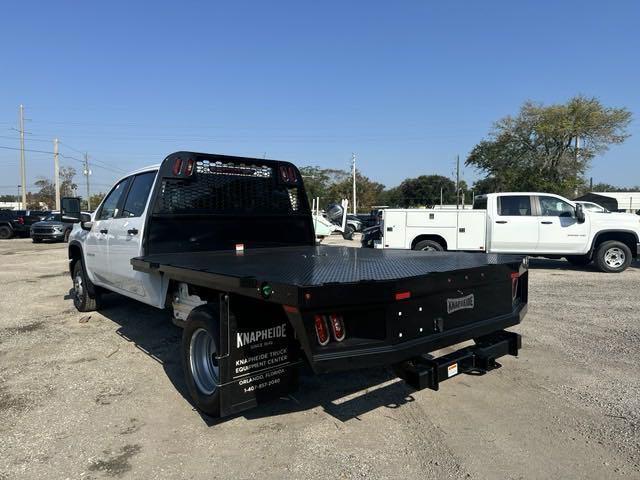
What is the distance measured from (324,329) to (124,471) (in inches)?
61.2

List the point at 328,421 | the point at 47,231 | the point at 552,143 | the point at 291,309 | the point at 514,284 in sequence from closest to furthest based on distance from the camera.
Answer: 1. the point at 291,309
2. the point at 328,421
3. the point at 514,284
4. the point at 47,231
5. the point at 552,143

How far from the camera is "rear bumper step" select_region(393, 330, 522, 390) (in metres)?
3.22

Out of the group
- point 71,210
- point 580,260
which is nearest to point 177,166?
point 71,210

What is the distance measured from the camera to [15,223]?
97.2 feet

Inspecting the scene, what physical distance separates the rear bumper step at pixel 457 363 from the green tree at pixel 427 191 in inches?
3906

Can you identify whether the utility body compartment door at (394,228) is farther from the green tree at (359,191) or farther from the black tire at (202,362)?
the green tree at (359,191)

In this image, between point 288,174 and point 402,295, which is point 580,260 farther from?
point 402,295

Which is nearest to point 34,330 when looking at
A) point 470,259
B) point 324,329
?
point 324,329

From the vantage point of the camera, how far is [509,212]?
1216 centimetres

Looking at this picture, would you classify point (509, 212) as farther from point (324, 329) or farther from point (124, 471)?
point (124, 471)

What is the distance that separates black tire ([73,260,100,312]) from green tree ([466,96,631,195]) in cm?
3850

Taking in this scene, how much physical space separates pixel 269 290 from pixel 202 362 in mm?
1393

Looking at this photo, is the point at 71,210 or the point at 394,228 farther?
the point at 394,228

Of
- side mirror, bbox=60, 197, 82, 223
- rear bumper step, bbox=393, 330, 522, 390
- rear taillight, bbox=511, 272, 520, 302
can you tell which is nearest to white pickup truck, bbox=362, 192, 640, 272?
side mirror, bbox=60, 197, 82, 223
